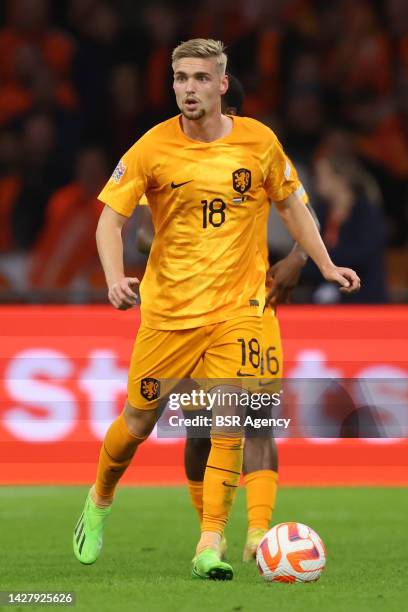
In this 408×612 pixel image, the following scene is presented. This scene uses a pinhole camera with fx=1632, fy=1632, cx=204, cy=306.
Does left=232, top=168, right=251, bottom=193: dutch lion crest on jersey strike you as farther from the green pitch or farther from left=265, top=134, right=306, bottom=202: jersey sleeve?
the green pitch

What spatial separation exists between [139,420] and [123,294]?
816mm

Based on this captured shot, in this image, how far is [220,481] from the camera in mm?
6504

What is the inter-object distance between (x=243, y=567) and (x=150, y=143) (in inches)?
72.9

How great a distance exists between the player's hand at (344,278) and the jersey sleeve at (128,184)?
834 mm

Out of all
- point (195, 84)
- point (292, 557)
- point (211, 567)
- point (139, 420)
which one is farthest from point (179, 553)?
point (195, 84)

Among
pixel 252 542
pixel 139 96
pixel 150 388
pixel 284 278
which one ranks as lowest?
pixel 252 542

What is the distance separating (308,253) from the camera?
271 inches

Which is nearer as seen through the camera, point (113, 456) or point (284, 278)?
point (113, 456)

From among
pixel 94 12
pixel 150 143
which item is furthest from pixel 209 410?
pixel 94 12

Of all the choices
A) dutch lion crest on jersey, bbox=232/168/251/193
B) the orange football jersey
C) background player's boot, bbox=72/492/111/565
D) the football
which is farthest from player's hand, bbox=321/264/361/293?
background player's boot, bbox=72/492/111/565

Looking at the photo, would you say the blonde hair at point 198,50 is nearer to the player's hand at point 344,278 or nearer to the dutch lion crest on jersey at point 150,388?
the player's hand at point 344,278

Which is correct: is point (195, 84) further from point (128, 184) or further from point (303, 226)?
point (303, 226)

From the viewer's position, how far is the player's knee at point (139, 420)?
266 inches

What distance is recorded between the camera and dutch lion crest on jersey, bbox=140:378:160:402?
6695 mm
